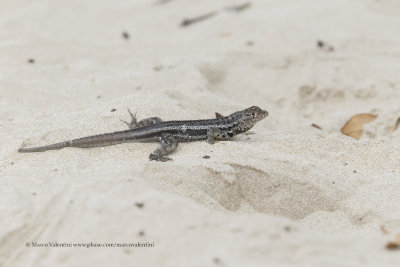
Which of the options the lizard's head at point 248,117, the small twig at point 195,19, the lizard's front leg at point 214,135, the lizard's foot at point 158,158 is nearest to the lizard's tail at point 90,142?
the lizard's foot at point 158,158

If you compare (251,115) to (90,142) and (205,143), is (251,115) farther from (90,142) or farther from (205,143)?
(90,142)

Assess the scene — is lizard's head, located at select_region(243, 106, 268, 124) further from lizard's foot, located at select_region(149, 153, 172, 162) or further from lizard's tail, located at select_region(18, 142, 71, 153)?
lizard's tail, located at select_region(18, 142, 71, 153)

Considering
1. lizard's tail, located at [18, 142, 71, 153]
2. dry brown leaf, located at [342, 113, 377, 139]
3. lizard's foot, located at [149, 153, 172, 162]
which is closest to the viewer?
lizard's foot, located at [149, 153, 172, 162]

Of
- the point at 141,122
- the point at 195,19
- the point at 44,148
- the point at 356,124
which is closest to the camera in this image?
the point at 44,148

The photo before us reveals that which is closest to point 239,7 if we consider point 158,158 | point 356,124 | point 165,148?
point 356,124

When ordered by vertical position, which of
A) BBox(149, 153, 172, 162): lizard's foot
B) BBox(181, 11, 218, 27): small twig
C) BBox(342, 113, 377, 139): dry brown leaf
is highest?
BBox(149, 153, 172, 162): lizard's foot

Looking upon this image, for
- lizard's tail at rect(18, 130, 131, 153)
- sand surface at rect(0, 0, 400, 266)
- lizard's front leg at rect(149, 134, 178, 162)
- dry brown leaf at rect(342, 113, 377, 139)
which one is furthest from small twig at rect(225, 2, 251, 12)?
lizard's tail at rect(18, 130, 131, 153)

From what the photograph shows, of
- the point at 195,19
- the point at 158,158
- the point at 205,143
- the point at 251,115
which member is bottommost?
the point at 195,19
